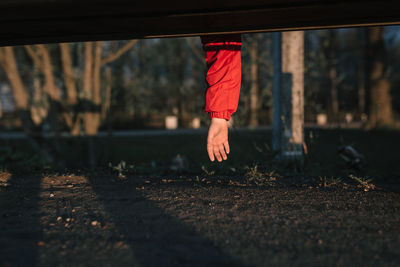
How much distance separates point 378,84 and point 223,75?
1456 centimetres

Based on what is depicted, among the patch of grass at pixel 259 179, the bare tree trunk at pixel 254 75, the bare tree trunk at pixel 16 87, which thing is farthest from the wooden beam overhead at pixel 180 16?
the bare tree trunk at pixel 254 75

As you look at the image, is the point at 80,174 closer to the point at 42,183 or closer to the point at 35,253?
the point at 42,183

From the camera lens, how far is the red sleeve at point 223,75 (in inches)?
91.5

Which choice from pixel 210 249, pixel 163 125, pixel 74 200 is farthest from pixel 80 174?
pixel 163 125

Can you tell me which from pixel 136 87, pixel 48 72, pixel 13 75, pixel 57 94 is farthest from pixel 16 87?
pixel 136 87

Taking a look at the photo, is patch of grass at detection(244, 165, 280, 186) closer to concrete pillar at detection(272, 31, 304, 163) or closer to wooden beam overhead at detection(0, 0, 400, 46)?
wooden beam overhead at detection(0, 0, 400, 46)

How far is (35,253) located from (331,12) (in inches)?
84.5

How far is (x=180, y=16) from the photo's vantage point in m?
2.10

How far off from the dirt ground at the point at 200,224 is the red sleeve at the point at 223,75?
2.25 ft

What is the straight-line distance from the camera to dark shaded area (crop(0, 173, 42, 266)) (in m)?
1.59

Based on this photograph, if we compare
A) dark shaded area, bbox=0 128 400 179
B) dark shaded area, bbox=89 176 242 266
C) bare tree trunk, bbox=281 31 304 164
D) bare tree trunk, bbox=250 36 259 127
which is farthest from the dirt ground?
bare tree trunk, bbox=250 36 259 127

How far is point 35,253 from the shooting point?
1.62 m

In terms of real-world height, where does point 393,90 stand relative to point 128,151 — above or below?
above

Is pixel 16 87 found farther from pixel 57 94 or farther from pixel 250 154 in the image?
pixel 250 154
